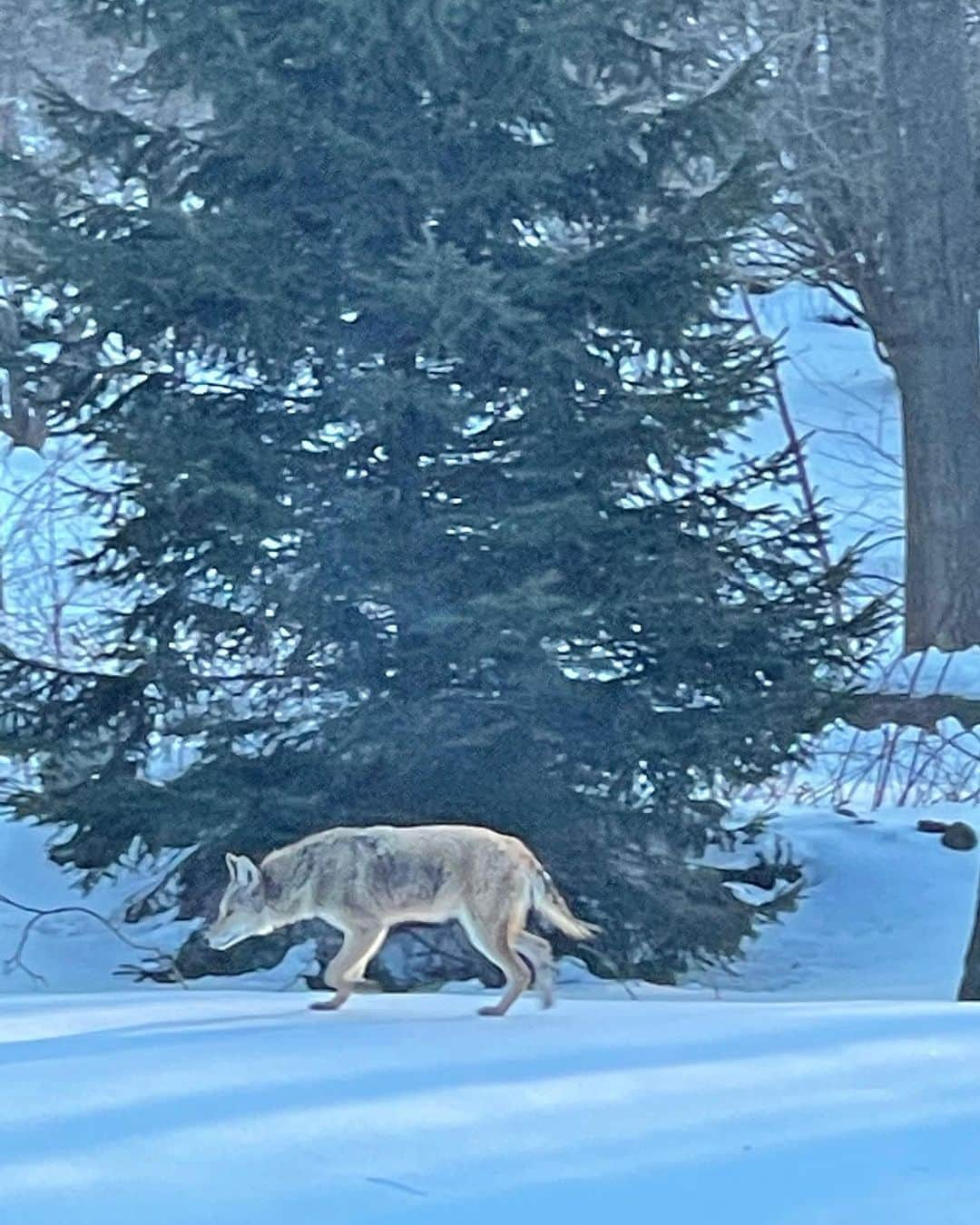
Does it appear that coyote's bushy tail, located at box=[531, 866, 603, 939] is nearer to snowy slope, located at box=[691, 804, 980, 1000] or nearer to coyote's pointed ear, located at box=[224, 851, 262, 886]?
coyote's pointed ear, located at box=[224, 851, 262, 886]

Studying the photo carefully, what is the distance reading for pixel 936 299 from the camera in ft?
52.7

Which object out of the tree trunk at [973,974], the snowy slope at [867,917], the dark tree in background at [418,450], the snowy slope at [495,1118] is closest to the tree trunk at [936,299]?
the snowy slope at [867,917]

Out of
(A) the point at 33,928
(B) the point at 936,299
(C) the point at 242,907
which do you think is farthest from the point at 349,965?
(B) the point at 936,299

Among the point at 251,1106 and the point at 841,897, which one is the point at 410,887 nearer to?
the point at 251,1106

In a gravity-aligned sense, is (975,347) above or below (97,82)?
below

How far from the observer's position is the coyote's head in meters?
6.82

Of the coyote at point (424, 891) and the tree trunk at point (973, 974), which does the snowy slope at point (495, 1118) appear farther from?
the tree trunk at point (973, 974)

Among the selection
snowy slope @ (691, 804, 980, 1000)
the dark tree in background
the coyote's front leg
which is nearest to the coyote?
the coyote's front leg

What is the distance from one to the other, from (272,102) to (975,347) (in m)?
8.32

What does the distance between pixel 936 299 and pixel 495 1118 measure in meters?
12.5

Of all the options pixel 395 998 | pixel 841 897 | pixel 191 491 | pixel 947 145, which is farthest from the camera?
pixel 947 145

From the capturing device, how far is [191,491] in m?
9.23

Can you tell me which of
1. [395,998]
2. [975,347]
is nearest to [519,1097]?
[395,998]

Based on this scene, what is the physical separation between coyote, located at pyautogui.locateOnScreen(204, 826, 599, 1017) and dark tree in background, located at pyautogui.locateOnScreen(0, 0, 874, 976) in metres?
2.61
